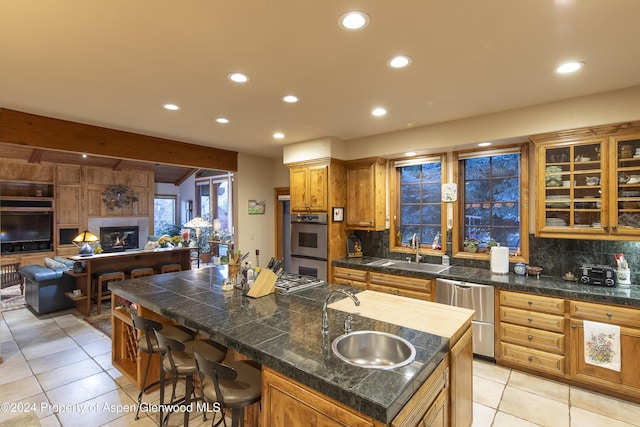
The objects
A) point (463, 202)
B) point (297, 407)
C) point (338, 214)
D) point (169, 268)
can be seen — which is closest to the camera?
point (297, 407)

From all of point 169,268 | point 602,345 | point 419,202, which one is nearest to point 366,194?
point 419,202

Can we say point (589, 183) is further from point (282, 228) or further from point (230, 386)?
point (282, 228)

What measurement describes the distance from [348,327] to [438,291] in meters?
2.14

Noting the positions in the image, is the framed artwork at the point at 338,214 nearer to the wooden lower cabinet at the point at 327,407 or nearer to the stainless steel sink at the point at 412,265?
the stainless steel sink at the point at 412,265

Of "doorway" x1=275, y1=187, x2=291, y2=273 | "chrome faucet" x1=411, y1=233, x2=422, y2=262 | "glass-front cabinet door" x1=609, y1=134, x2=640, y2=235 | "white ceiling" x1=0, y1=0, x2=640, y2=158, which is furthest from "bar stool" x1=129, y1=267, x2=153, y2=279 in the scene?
"glass-front cabinet door" x1=609, y1=134, x2=640, y2=235

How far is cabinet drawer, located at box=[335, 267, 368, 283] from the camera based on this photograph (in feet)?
13.9

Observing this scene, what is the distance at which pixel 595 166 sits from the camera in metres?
2.95

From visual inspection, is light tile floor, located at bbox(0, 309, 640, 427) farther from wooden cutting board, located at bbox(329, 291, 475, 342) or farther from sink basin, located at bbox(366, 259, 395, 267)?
sink basin, located at bbox(366, 259, 395, 267)

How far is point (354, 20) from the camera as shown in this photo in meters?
1.75

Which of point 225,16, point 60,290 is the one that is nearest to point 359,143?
point 225,16

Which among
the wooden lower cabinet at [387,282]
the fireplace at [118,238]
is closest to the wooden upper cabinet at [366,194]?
the wooden lower cabinet at [387,282]

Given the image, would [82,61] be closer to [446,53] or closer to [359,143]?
[446,53]

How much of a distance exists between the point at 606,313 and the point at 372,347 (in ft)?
7.83

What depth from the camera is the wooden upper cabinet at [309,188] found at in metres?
4.54
